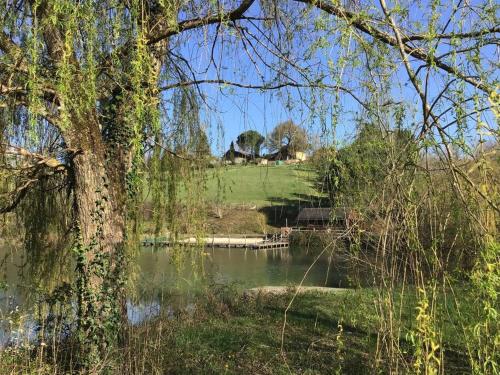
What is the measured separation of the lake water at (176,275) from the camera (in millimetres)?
5992

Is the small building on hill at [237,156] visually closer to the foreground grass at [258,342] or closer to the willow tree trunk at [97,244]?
the willow tree trunk at [97,244]

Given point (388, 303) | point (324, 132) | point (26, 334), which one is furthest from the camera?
point (26, 334)

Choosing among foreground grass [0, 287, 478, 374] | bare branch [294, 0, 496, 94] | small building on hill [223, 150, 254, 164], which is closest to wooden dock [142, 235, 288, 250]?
foreground grass [0, 287, 478, 374]

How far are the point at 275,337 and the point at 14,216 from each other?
3.77 meters

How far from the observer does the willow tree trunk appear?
444cm

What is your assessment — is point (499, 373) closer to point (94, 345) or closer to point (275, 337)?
point (94, 345)

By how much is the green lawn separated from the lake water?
68cm

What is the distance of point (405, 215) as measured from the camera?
7.07ft

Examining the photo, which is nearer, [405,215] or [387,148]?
[405,215]

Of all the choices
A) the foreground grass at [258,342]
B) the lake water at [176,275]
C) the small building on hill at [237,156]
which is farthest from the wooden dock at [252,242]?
the small building on hill at [237,156]

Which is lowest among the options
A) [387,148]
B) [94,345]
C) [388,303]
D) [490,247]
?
[94,345]

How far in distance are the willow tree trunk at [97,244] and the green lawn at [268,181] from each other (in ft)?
4.14

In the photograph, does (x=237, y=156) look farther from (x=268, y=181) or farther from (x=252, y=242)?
(x=252, y=242)

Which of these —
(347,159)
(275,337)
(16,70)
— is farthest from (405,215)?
(275,337)
